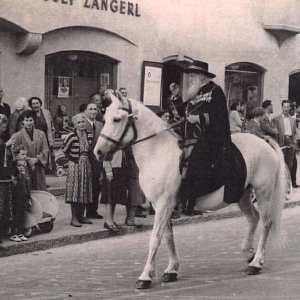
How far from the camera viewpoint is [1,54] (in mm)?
13344

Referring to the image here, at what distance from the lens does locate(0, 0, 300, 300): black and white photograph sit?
725 cm

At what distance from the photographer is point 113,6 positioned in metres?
15.2

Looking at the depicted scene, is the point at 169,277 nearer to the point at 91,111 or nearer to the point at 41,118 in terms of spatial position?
the point at 91,111

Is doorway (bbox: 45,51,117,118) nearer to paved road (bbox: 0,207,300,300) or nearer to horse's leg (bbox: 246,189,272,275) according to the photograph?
paved road (bbox: 0,207,300,300)

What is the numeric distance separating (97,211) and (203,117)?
4748 millimetres

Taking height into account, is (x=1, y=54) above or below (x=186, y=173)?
above

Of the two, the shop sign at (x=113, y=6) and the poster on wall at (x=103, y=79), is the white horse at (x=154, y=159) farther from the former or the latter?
the poster on wall at (x=103, y=79)

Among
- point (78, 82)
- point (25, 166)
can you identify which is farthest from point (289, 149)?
point (25, 166)

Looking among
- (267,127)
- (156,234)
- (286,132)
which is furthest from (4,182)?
(286,132)

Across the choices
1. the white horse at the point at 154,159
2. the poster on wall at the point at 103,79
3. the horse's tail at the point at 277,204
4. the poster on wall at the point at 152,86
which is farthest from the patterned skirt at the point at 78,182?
the poster on wall at the point at 152,86

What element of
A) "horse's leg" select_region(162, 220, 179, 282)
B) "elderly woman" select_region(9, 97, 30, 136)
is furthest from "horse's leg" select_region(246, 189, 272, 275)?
"elderly woman" select_region(9, 97, 30, 136)

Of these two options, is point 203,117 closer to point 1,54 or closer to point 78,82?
point 1,54

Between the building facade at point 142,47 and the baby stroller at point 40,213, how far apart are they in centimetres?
410

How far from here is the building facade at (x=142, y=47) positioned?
537 inches
